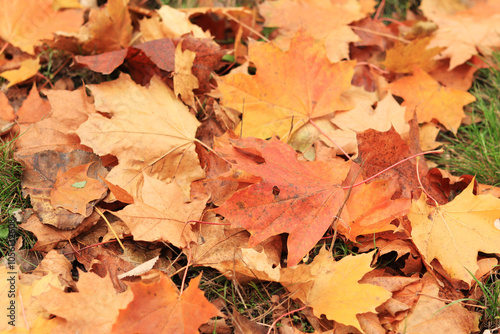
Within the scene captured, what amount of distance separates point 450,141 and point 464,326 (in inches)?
41.9

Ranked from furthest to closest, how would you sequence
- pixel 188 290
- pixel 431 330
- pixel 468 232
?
pixel 468 232, pixel 431 330, pixel 188 290

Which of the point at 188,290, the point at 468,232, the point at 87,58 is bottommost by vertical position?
the point at 188,290

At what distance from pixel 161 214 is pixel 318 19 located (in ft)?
5.16

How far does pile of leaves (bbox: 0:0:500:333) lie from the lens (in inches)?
53.2

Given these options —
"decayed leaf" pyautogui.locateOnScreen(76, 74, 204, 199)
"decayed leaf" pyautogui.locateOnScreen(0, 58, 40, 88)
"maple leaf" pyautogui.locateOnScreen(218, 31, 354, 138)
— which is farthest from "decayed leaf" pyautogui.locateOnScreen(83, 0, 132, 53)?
"maple leaf" pyautogui.locateOnScreen(218, 31, 354, 138)

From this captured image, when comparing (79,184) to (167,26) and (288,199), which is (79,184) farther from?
(167,26)

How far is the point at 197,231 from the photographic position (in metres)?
1.54

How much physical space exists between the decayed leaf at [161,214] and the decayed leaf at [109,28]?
0.95m

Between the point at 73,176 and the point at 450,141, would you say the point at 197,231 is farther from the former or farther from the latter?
the point at 450,141

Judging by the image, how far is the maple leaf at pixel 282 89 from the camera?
1.80 metres

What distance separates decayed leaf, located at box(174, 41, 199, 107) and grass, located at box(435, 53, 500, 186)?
50.1 inches

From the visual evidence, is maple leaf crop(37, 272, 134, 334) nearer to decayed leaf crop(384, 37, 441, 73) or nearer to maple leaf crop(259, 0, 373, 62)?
maple leaf crop(259, 0, 373, 62)

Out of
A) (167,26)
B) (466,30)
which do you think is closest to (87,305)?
(167,26)

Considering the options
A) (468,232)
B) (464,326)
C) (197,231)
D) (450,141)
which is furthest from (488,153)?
(197,231)
